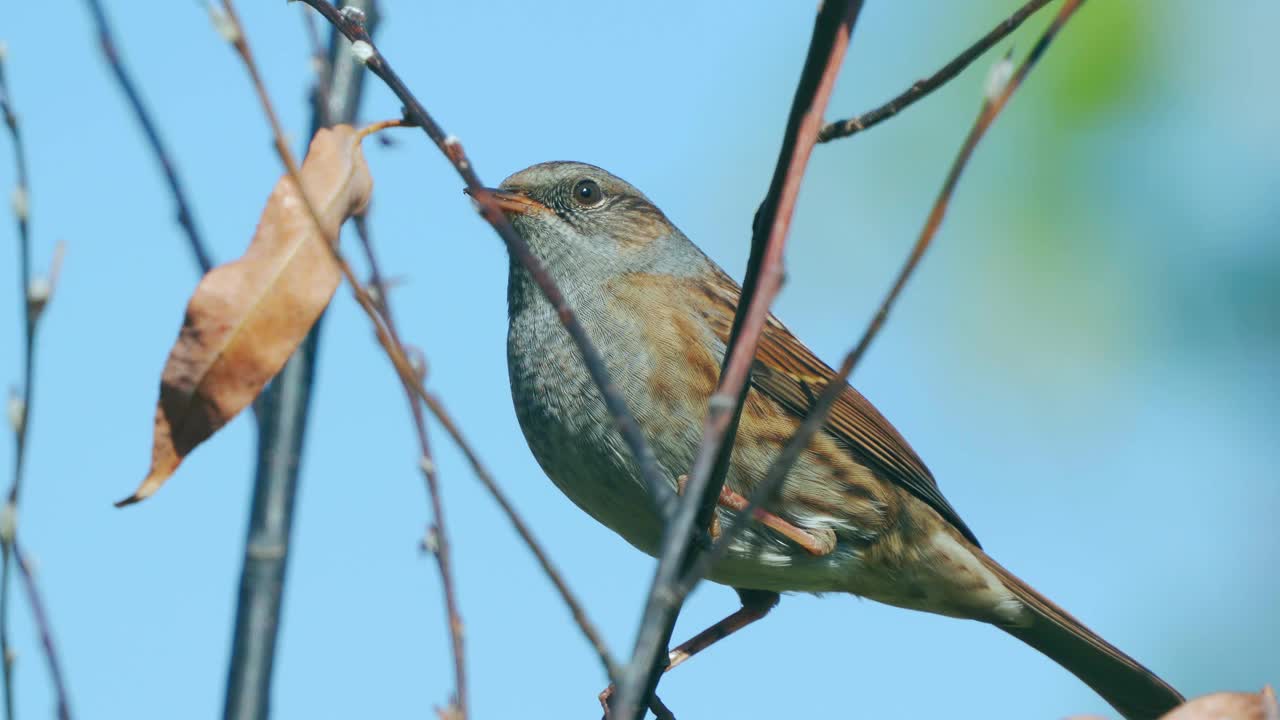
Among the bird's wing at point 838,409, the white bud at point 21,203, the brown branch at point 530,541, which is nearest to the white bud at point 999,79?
the brown branch at point 530,541

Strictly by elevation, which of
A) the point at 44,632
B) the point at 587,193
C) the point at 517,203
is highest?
the point at 587,193

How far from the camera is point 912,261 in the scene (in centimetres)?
156

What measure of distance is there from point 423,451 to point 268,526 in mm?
1002

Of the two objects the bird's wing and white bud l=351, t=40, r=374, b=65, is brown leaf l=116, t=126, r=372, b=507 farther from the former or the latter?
the bird's wing

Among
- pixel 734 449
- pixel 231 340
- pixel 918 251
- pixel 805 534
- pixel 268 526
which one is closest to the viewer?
pixel 918 251

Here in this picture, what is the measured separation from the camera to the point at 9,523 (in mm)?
2084

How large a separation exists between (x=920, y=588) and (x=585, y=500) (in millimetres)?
1256

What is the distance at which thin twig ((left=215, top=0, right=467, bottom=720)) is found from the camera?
173 cm

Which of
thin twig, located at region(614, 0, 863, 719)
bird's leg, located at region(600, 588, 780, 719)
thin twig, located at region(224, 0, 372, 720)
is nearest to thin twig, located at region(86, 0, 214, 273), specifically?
thin twig, located at region(224, 0, 372, 720)

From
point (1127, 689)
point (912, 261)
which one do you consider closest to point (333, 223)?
point (912, 261)

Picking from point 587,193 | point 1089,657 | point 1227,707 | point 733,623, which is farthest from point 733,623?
point 1227,707

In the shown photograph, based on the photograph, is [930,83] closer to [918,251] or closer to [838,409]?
[918,251]

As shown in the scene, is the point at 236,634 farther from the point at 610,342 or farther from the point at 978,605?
the point at 978,605

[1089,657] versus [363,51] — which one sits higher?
[1089,657]
